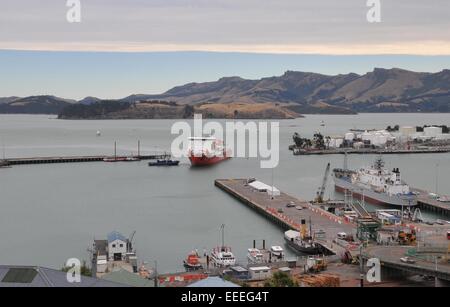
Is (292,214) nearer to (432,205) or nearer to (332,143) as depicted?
(432,205)

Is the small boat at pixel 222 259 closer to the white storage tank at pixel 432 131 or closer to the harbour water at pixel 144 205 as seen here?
the harbour water at pixel 144 205

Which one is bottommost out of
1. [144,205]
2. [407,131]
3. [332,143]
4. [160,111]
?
[144,205]

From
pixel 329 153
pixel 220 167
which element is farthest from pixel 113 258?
pixel 329 153

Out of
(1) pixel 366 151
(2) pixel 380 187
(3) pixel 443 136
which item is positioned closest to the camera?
(2) pixel 380 187

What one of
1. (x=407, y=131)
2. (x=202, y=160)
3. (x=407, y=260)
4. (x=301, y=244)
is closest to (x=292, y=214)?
(x=301, y=244)

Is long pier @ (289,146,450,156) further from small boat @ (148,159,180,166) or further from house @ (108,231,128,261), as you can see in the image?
house @ (108,231,128,261)
